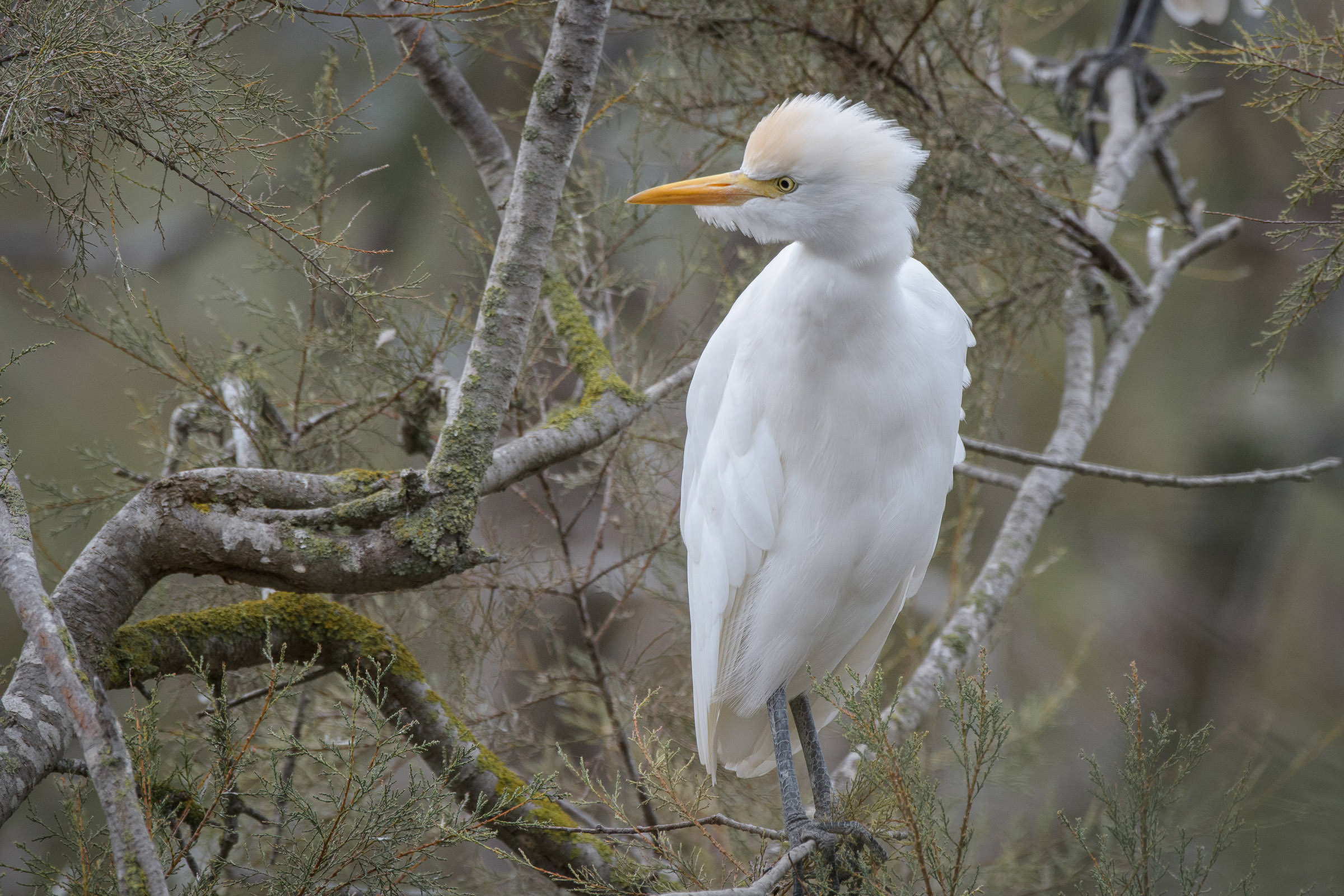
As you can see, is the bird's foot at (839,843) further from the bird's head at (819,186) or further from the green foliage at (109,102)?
the green foliage at (109,102)

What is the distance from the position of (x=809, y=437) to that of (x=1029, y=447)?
437 centimetres

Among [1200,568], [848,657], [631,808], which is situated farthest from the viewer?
[1200,568]

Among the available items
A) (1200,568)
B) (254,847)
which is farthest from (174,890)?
(1200,568)

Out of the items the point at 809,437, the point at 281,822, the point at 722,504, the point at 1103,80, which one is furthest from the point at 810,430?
the point at 1103,80

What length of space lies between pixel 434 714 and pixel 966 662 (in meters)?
0.93

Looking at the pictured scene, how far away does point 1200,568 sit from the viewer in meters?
4.93

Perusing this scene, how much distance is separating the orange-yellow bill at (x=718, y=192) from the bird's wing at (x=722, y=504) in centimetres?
22

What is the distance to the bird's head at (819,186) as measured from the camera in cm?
97

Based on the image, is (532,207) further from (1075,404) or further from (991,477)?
(1075,404)

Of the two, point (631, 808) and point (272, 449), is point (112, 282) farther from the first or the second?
point (631, 808)

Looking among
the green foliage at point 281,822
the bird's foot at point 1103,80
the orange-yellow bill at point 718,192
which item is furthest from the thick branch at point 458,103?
the bird's foot at point 1103,80

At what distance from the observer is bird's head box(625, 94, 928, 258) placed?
0.97 meters

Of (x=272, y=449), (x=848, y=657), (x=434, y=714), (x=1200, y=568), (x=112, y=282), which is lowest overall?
(x=1200, y=568)

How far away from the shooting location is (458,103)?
4.53 feet
